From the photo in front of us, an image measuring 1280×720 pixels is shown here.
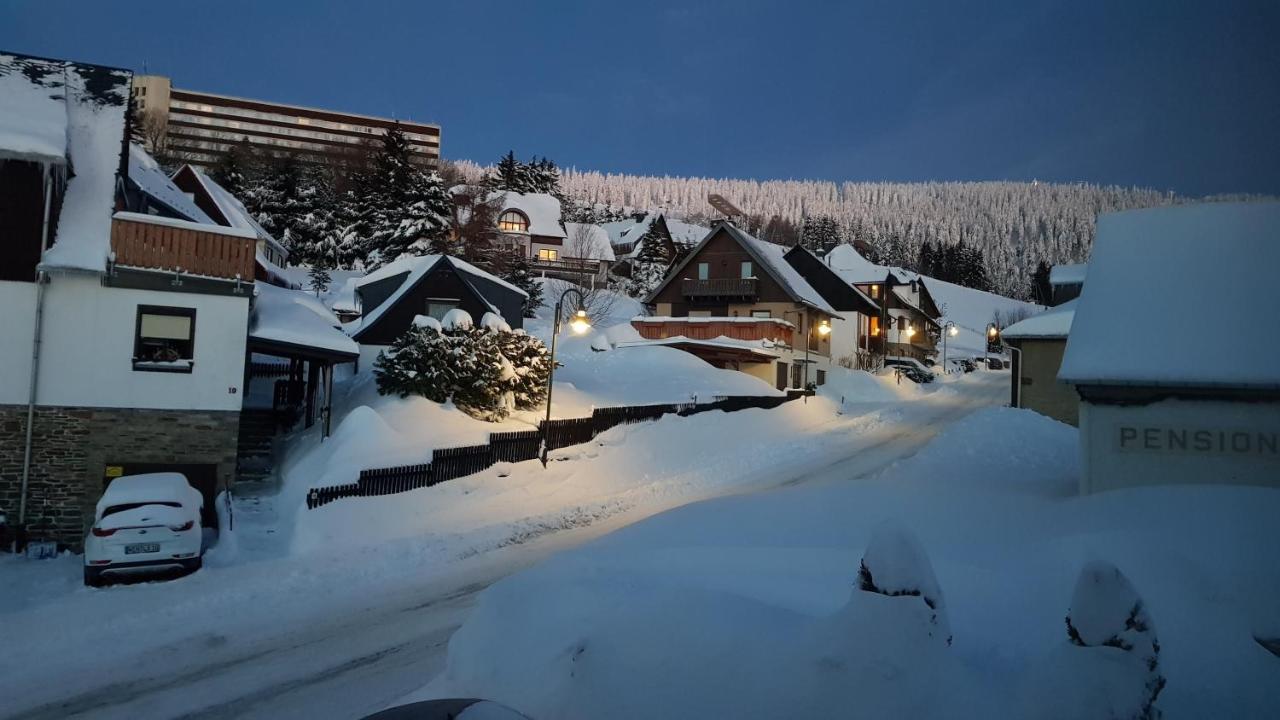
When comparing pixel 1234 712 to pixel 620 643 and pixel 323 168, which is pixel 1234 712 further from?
pixel 323 168

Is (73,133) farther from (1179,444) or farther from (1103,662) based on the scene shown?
(1179,444)

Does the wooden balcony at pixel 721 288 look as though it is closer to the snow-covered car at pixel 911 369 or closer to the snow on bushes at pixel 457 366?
the snow-covered car at pixel 911 369

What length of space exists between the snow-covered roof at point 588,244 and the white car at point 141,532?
62968 mm

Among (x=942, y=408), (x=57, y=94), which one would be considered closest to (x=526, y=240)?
(x=942, y=408)

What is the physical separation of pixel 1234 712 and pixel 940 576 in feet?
10.7

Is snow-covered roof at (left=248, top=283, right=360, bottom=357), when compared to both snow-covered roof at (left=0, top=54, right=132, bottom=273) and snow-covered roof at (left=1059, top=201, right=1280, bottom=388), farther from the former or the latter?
snow-covered roof at (left=1059, top=201, right=1280, bottom=388)

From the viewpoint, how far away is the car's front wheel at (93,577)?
11.3 meters

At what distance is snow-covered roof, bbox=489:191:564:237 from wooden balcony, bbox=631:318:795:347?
37.9 metres

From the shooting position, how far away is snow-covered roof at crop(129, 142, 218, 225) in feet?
69.4

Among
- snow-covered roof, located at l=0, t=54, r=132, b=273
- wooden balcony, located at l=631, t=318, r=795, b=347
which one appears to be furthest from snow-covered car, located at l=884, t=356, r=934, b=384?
snow-covered roof, located at l=0, t=54, r=132, b=273

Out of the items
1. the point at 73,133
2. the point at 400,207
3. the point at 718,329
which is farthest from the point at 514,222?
the point at 73,133

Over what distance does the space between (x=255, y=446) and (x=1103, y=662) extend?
22.3 m

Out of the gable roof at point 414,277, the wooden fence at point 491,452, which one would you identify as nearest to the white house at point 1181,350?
the wooden fence at point 491,452

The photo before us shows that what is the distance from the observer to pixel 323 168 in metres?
78.8
